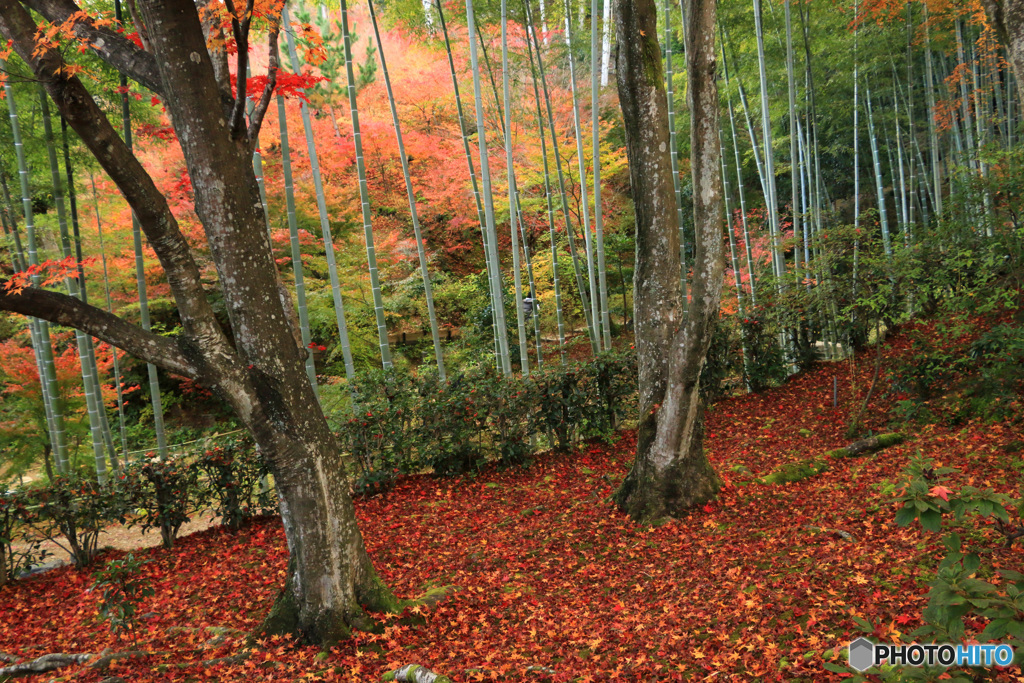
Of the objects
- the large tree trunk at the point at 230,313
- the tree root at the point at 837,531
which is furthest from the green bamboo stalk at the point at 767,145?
the large tree trunk at the point at 230,313

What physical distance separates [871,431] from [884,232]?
3701 millimetres

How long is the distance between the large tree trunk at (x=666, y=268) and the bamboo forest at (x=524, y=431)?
2 centimetres

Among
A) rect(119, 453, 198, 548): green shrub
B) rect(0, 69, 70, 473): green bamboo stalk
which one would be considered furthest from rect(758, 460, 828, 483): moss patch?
rect(0, 69, 70, 473): green bamboo stalk

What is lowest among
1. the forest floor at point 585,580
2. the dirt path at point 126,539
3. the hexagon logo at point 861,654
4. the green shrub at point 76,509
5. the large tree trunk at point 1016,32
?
the dirt path at point 126,539

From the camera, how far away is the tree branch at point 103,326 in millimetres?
2410

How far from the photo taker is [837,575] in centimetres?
274

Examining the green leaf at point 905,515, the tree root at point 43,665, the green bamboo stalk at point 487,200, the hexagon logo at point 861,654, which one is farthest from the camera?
the green bamboo stalk at point 487,200

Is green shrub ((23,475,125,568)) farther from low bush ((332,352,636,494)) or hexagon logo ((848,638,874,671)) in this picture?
hexagon logo ((848,638,874,671))

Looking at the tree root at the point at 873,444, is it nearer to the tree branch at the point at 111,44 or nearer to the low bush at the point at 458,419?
the low bush at the point at 458,419

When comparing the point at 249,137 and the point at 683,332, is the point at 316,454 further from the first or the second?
the point at 683,332

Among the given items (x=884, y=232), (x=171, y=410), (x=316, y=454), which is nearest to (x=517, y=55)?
(x=884, y=232)

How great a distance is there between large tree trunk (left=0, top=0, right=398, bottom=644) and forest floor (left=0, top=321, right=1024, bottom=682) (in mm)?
351

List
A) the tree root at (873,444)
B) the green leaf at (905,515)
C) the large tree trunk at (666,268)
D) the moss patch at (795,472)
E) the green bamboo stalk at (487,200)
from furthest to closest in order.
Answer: the green bamboo stalk at (487,200), the tree root at (873,444), the moss patch at (795,472), the large tree trunk at (666,268), the green leaf at (905,515)

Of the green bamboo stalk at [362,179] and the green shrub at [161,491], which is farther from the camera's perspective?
the green bamboo stalk at [362,179]
